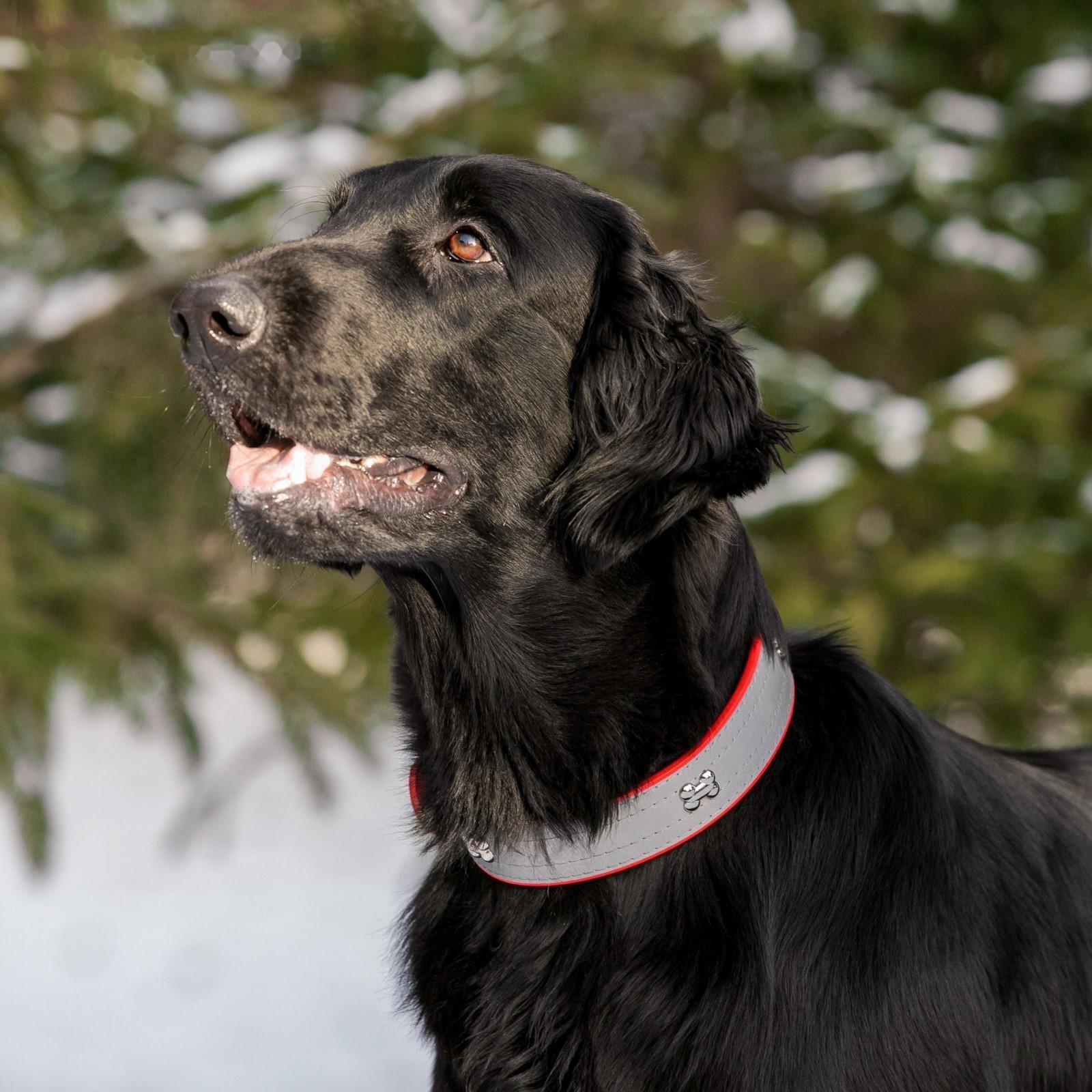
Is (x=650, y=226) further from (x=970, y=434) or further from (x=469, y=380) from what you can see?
(x=469, y=380)

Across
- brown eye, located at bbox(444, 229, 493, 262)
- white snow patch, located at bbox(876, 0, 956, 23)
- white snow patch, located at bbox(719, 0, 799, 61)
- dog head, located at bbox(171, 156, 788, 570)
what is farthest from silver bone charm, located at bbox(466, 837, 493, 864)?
white snow patch, located at bbox(876, 0, 956, 23)

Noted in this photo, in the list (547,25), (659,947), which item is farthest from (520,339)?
(547,25)

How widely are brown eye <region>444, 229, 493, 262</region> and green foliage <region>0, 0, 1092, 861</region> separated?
5.64 ft

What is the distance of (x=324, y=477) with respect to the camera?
223cm

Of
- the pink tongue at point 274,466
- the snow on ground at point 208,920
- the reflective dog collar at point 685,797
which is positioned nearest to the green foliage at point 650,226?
the snow on ground at point 208,920

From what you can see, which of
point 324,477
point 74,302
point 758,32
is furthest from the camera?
point 758,32

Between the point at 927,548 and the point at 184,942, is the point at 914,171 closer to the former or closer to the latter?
the point at 927,548

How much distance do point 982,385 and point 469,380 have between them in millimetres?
3563

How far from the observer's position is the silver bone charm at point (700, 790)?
210 cm

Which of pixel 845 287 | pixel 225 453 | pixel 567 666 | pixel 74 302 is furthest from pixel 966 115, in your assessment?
pixel 567 666

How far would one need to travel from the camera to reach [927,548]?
5.83 m

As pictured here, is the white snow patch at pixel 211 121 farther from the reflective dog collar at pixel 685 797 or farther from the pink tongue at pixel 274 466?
the reflective dog collar at pixel 685 797

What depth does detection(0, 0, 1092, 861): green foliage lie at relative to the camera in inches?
161

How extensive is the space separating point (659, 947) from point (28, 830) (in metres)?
2.51
